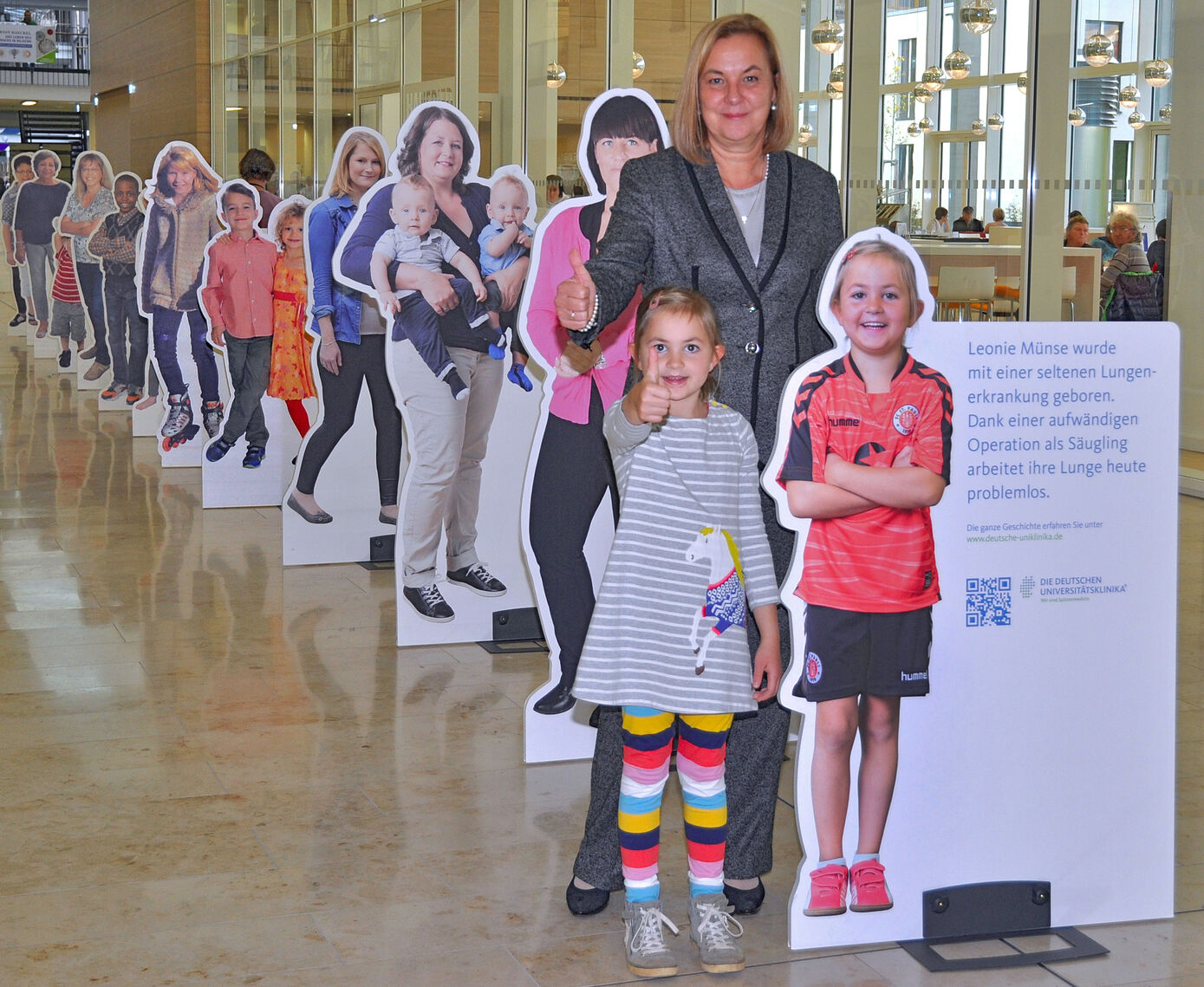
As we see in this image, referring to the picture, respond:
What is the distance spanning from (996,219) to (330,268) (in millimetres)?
2682

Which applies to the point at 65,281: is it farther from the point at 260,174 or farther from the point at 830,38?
the point at 830,38

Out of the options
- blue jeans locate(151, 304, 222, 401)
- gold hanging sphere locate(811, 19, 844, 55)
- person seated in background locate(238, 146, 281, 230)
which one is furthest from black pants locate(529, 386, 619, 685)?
blue jeans locate(151, 304, 222, 401)

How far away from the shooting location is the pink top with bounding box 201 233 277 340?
7934 mm

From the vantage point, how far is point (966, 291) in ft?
17.8

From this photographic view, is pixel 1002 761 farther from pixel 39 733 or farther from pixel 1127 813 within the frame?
pixel 39 733

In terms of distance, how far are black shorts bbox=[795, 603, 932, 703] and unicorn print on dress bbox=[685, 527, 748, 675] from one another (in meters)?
0.17

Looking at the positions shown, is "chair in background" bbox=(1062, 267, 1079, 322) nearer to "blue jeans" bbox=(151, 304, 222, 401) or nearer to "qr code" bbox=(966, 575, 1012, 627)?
"qr code" bbox=(966, 575, 1012, 627)

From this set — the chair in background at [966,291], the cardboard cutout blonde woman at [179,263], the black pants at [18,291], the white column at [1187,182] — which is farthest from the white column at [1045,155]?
the black pants at [18,291]

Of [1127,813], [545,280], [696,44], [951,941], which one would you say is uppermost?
[696,44]

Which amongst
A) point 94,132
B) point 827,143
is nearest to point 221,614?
point 827,143

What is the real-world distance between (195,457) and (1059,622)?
24.5ft

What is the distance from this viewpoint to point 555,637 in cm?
430

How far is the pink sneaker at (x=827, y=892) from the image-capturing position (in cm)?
301

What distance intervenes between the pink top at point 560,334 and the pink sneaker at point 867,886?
5.21 ft
